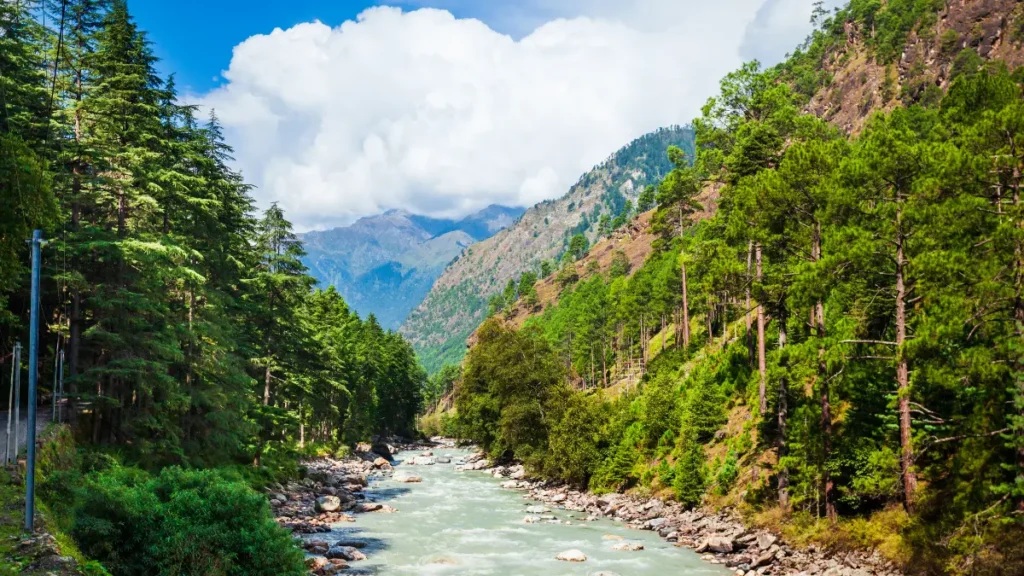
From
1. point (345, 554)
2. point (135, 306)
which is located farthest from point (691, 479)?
point (135, 306)

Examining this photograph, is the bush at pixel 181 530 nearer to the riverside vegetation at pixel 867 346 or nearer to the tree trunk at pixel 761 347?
the riverside vegetation at pixel 867 346

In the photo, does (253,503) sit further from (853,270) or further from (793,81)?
(793,81)

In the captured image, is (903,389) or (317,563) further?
(317,563)

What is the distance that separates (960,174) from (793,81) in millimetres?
147441

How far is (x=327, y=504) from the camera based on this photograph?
36.5 metres

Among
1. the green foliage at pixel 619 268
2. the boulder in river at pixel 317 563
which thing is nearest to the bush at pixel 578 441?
the boulder in river at pixel 317 563

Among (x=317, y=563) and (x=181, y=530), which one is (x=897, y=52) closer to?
(x=317, y=563)

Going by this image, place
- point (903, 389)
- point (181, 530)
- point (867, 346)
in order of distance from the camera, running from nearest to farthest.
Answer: point (181, 530) < point (903, 389) < point (867, 346)

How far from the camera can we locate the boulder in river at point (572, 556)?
2567 centimetres

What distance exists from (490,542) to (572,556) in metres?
5.43

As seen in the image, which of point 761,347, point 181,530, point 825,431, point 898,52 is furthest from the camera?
point 898,52

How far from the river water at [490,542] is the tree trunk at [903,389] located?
7722mm

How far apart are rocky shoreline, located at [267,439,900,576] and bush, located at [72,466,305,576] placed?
16.4 ft

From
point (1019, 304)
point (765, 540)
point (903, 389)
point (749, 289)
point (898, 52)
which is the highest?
point (898, 52)
